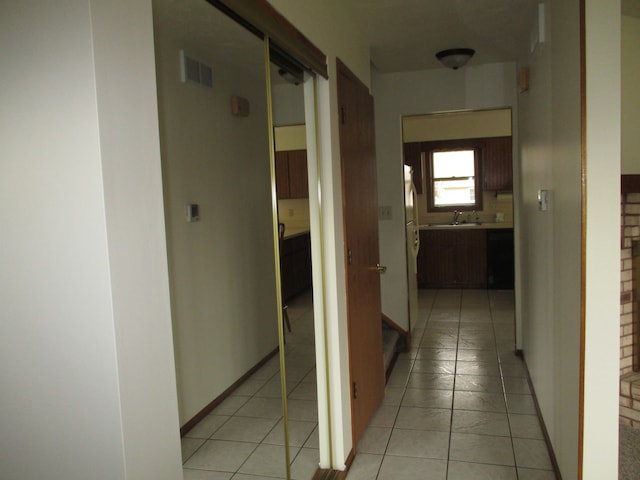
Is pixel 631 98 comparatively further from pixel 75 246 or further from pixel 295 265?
pixel 75 246

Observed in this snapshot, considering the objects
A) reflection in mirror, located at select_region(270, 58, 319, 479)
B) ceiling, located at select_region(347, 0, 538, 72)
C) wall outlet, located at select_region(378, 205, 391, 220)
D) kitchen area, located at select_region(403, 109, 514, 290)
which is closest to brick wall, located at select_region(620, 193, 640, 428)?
ceiling, located at select_region(347, 0, 538, 72)

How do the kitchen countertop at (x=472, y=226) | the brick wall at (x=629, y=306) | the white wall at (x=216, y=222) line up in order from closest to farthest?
the white wall at (x=216, y=222)
the brick wall at (x=629, y=306)
the kitchen countertop at (x=472, y=226)

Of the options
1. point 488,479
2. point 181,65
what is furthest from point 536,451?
point 181,65

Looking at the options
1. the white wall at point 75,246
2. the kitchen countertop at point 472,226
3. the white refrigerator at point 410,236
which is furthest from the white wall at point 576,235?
the kitchen countertop at point 472,226

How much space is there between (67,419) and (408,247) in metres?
4.07

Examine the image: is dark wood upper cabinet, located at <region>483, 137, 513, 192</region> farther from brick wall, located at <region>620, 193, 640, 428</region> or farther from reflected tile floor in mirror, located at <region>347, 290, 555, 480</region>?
brick wall, located at <region>620, 193, 640, 428</region>

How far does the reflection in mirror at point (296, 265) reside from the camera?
7.30 ft

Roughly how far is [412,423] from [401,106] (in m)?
2.80

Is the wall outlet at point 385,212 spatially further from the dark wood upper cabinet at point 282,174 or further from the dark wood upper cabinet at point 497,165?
the dark wood upper cabinet at point 497,165

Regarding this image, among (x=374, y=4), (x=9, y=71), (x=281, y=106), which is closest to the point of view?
(x=9, y=71)

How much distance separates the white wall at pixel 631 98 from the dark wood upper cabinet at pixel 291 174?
209cm

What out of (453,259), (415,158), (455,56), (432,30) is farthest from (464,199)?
(432,30)

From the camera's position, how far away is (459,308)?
248 inches

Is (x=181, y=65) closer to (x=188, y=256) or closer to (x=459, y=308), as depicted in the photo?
(x=188, y=256)
